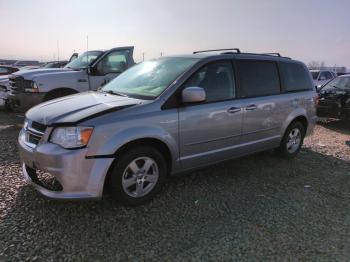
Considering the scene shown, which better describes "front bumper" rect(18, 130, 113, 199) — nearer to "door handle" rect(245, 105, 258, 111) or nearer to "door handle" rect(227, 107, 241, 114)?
"door handle" rect(227, 107, 241, 114)

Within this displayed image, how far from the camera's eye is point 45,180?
402cm

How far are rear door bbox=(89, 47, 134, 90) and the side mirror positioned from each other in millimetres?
4881

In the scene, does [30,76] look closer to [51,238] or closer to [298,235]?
[51,238]

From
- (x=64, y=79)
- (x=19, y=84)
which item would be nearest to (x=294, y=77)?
(x=64, y=79)

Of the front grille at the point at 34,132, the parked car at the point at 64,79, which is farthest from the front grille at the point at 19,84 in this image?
the front grille at the point at 34,132

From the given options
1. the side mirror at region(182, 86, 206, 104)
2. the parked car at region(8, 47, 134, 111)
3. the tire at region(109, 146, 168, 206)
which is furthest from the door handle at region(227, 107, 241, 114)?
the parked car at region(8, 47, 134, 111)

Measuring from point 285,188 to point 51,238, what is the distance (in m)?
3.11

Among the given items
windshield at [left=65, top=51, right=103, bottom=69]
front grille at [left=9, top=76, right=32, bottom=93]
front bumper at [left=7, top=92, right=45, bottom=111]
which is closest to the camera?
front bumper at [left=7, top=92, right=45, bottom=111]

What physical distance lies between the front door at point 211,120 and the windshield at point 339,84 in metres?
6.82

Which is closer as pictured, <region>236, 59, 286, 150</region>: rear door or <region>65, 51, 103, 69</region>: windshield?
<region>236, 59, 286, 150</region>: rear door

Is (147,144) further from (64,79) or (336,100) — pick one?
(336,100)

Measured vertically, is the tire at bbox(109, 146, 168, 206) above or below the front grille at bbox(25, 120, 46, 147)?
→ below

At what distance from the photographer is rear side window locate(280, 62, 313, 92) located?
19.6ft

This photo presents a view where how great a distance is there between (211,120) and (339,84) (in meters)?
7.75
